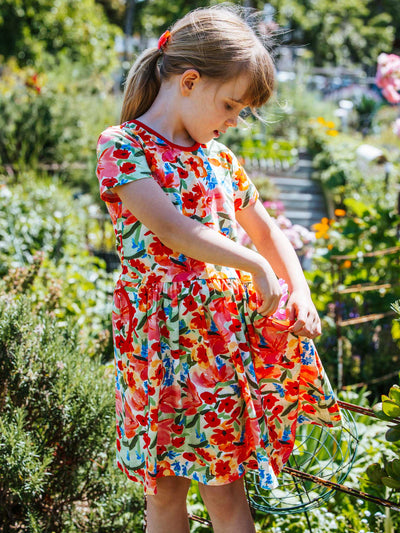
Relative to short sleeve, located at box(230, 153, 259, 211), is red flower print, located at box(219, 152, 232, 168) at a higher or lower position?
higher

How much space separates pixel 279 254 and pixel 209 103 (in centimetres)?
45

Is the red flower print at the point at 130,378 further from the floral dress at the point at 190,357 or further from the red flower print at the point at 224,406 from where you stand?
the red flower print at the point at 224,406

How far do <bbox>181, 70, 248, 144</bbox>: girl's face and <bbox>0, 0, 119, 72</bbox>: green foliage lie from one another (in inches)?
450

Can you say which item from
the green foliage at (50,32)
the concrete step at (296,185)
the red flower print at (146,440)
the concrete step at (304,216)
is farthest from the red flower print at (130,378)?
the green foliage at (50,32)

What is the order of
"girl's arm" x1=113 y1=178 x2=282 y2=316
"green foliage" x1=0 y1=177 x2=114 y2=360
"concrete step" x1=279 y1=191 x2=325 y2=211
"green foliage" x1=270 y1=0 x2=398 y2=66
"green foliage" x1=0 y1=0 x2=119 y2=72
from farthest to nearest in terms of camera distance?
"green foliage" x1=270 y1=0 x2=398 y2=66 → "green foliage" x1=0 y1=0 x2=119 y2=72 → "concrete step" x1=279 y1=191 x2=325 y2=211 → "green foliage" x1=0 y1=177 x2=114 y2=360 → "girl's arm" x1=113 y1=178 x2=282 y2=316

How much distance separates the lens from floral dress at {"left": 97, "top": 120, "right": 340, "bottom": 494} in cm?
137

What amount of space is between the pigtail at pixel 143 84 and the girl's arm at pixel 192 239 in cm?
30

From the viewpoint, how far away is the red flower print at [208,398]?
1374 mm

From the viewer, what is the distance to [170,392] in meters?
1.40

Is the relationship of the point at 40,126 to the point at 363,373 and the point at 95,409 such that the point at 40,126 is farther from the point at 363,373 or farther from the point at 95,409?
the point at 95,409

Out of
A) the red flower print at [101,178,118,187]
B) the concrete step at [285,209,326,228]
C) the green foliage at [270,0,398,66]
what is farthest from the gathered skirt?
the green foliage at [270,0,398,66]

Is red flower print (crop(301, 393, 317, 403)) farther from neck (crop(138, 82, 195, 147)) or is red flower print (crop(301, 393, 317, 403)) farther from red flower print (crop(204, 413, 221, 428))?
neck (crop(138, 82, 195, 147))

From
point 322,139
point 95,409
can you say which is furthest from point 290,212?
point 95,409

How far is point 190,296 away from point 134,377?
238 mm
